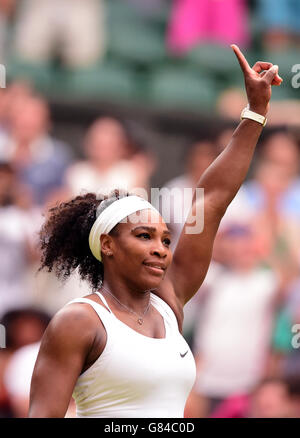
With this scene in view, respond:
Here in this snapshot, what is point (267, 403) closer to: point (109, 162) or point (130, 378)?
point (109, 162)

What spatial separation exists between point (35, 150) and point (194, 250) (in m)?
3.55

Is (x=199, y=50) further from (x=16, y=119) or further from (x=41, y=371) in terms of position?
(x=41, y=371)

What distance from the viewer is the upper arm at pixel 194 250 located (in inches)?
133

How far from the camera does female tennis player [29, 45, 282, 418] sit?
9.40 feet

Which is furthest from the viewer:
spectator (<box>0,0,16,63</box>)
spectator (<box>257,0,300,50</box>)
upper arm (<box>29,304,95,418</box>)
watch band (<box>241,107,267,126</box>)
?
spectator (<box>257,0,300,50</box>)

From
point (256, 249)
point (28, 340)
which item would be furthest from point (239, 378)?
point (28, 340)

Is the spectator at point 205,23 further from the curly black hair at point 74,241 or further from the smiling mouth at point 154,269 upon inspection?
the smiling mouth at point 154,269

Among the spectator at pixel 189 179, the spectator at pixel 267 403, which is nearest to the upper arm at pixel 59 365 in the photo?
the spectator at pixel 267 403

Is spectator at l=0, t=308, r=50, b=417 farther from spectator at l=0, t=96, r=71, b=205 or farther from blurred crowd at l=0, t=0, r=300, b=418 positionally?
spectator at l=0, t=96, r=71, b=205

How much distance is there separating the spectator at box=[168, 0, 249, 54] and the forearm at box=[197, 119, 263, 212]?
16.6ft

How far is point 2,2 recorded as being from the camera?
26.6 ft

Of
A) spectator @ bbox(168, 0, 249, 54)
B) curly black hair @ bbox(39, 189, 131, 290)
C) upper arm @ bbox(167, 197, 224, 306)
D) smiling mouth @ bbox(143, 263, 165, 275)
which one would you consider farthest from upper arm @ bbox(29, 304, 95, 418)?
spectator @ bbox(168, 0, 249, 54)

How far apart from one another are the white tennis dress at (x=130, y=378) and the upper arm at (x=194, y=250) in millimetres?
406
